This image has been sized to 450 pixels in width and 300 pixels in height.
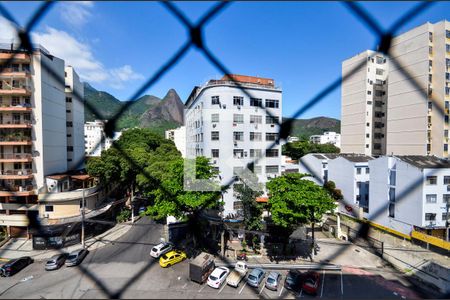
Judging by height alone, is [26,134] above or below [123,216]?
above

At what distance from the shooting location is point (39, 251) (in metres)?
5.45

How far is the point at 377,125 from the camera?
9258 millimetres

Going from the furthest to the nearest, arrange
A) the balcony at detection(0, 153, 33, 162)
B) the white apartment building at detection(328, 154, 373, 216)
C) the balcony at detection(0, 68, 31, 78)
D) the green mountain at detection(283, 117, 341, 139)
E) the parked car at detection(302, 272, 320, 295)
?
the white apartment building at detection(328, 154, 373, 216), the balcony at detection(0, 153, 33, 162), the balcony at detection(0, 68, 31, 78), the parked car at detection(302, 272, 320, 295), the green mountain at detection(283, 117, 341, 139)

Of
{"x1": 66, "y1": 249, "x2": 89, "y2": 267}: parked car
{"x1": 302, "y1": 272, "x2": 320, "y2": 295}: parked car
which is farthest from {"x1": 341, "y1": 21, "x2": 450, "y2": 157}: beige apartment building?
{"x1": 66, "y1": 249, "x2": 89, "y2": 267}: parked car

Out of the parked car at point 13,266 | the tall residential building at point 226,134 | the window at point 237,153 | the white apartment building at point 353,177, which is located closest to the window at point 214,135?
the tall residential building at point 226,134

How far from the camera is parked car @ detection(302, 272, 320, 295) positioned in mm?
3811

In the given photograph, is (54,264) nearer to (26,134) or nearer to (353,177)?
(26,134)

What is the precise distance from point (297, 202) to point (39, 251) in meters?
6.20

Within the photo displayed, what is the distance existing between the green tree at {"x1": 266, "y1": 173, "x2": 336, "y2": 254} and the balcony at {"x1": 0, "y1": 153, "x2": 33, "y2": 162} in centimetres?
597

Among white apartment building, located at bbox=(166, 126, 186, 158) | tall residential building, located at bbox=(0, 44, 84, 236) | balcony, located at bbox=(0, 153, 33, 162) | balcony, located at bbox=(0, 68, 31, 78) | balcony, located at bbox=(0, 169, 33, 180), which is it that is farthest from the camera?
white apartment building, located at bbox=(166, 126, 186, 158)

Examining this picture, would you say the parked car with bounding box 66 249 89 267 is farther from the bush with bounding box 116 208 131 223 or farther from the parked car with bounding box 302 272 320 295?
the parked car with bounding box 302 272 320 295

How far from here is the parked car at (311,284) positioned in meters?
3.81

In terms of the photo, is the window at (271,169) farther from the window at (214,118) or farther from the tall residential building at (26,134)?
the tall residential building at (26,134)

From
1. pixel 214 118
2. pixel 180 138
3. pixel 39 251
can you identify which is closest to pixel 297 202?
pixel 214 118
